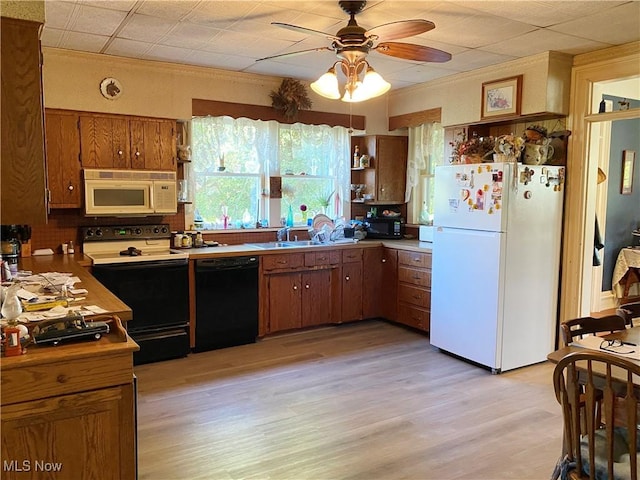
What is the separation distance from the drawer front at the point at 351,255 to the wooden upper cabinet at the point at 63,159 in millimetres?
2467

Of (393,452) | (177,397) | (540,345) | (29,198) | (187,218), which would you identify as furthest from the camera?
(187,218)

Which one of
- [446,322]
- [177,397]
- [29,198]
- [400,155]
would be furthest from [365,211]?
[29,198]

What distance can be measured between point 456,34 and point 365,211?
Answer: 2.74 m

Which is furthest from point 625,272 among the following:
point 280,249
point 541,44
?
point 280,249

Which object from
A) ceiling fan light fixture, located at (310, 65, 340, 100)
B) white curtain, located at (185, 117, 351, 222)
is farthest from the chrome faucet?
ceiling fan light fixture, located at (310, 65, 340, 100)

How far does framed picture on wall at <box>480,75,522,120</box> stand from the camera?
4.16m

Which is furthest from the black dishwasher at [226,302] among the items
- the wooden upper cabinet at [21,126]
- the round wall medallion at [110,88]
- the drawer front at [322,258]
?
the wooden upper cabinet at [21,126]

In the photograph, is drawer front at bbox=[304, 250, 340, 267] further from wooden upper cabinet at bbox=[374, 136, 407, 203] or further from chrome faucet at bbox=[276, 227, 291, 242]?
wooden upper cabinet at bbox=[374, 136, 407, 203]

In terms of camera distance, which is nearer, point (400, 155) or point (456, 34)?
point (456, 34)

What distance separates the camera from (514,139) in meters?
3.87

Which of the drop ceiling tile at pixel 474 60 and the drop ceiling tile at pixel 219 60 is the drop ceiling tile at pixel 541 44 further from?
the drop ceiling tile at pixel 219 60

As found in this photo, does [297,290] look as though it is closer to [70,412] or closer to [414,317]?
[414,317]

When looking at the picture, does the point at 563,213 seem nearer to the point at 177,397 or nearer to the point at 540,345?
the point at 540,345

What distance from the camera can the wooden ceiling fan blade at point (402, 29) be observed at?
2.53m
